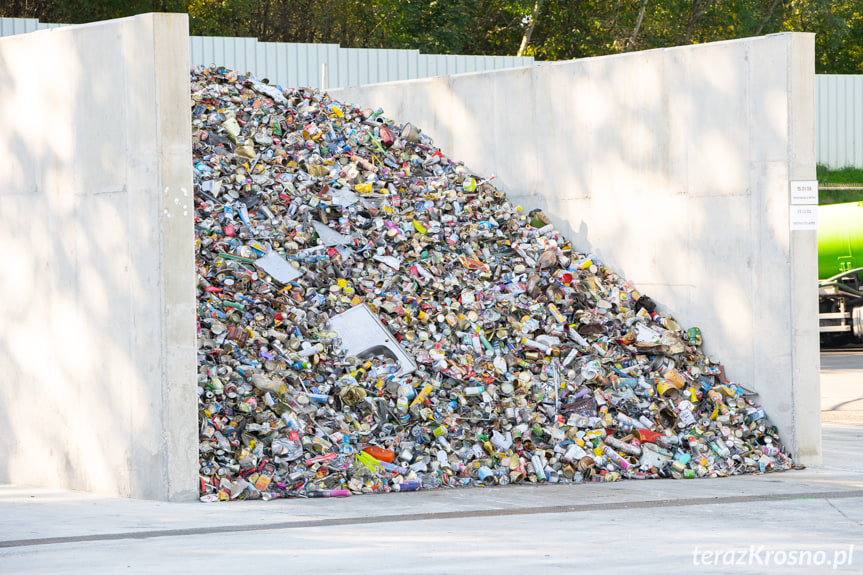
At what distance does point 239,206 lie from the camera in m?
10.8

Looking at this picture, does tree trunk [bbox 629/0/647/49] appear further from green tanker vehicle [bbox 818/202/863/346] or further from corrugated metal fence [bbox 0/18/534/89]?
green tanker vehicle [bbox 818/202/863/346]

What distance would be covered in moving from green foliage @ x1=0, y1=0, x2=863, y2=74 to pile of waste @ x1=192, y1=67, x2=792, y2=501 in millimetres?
21798

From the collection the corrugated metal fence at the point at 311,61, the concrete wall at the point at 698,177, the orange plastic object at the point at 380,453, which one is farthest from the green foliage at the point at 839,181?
the orange plastic object at the point at 380,453

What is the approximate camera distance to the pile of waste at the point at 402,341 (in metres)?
9.02

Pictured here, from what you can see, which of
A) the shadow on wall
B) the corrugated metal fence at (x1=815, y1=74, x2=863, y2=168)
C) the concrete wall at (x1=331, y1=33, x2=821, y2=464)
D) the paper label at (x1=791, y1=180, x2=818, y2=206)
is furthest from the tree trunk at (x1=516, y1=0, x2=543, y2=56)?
the shadow on wall

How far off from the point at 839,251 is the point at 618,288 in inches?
404

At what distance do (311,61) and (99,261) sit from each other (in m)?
10.7

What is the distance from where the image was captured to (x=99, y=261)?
862cm

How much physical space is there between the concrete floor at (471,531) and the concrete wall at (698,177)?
1482mm

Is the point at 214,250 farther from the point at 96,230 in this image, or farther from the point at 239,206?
the point at 96,230

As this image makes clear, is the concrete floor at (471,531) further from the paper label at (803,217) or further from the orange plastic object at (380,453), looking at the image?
the paper label at (803,217)

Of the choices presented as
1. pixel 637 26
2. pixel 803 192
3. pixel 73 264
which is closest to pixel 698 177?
pixel 803 192

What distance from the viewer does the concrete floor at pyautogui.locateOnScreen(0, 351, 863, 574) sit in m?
6.22

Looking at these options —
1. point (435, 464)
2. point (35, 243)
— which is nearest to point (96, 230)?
point (35, 243)
